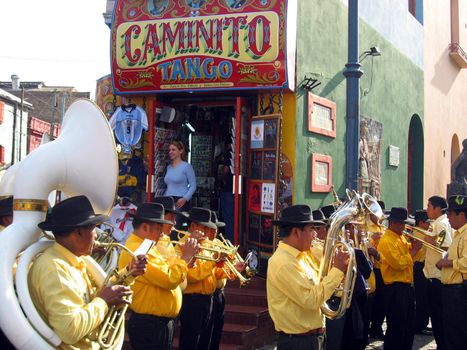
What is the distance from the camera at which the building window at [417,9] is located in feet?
58.0

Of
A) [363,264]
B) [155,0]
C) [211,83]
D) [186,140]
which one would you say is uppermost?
[155,0]

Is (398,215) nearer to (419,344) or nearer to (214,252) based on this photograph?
(214,252)

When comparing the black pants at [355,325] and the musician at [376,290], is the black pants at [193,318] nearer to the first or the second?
the black pants at [355,325]

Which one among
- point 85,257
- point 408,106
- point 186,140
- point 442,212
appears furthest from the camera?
point 408,106

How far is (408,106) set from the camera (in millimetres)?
16422

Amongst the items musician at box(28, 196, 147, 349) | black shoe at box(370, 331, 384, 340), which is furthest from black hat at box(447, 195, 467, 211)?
musician at box(28, 196, 147, 349)

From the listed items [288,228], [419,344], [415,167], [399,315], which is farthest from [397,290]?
[415,167]

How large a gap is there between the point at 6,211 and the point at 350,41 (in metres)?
4.90

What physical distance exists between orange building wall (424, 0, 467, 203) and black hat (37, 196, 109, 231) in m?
15.1

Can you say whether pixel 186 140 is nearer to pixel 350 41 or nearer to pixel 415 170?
pixel 350 41

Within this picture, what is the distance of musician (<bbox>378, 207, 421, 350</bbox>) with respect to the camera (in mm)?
7828

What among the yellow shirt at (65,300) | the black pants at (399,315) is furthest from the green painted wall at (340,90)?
the yellow shirt at (65,300)

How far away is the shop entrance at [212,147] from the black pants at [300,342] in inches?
190

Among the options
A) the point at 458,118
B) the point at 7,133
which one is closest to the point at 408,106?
the point at 458,118
